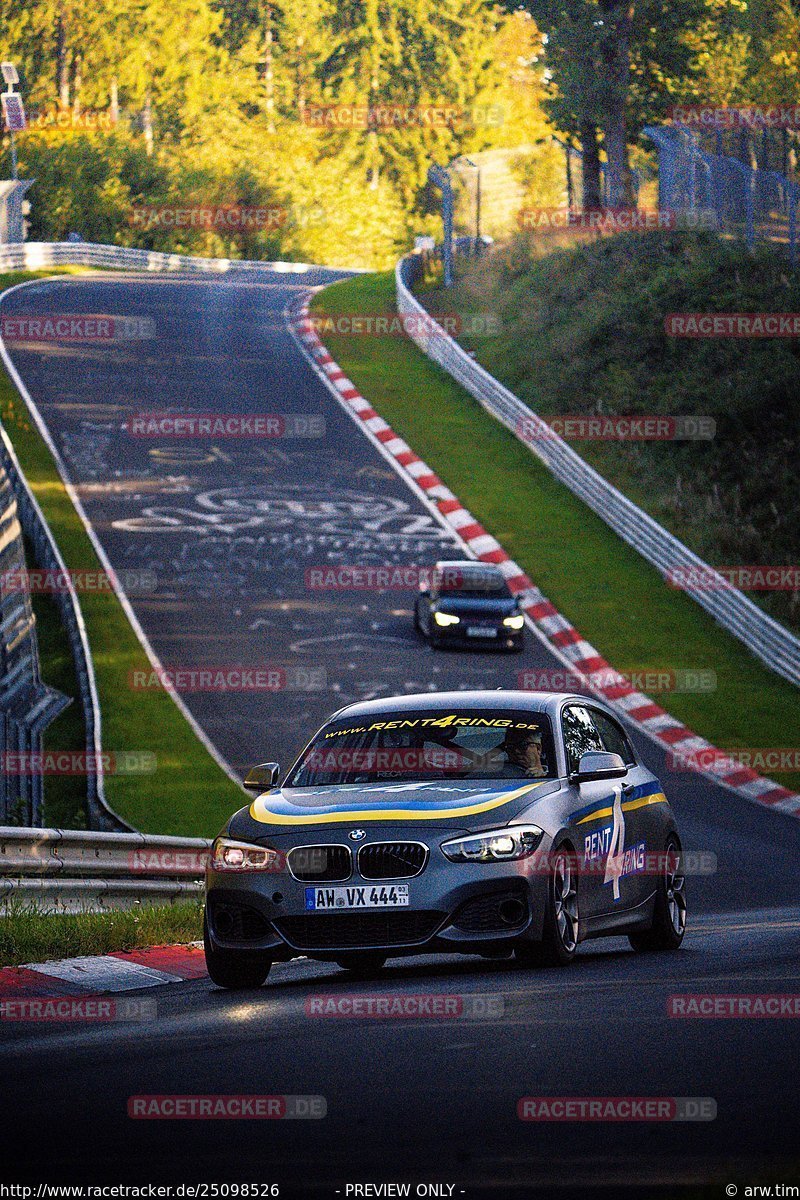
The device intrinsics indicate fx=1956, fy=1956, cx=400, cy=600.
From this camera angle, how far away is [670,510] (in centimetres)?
3816

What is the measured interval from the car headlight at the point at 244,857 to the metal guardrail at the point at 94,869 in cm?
207

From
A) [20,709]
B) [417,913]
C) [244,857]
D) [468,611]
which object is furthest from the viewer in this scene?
[468,611]

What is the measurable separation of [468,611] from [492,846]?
65.5 ft


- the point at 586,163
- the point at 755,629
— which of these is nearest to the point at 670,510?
the point at 755,629

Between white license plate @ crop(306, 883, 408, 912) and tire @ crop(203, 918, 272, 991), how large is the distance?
16.9 inches

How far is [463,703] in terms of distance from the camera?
439 inches

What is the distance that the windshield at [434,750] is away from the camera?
1067 centimetres
